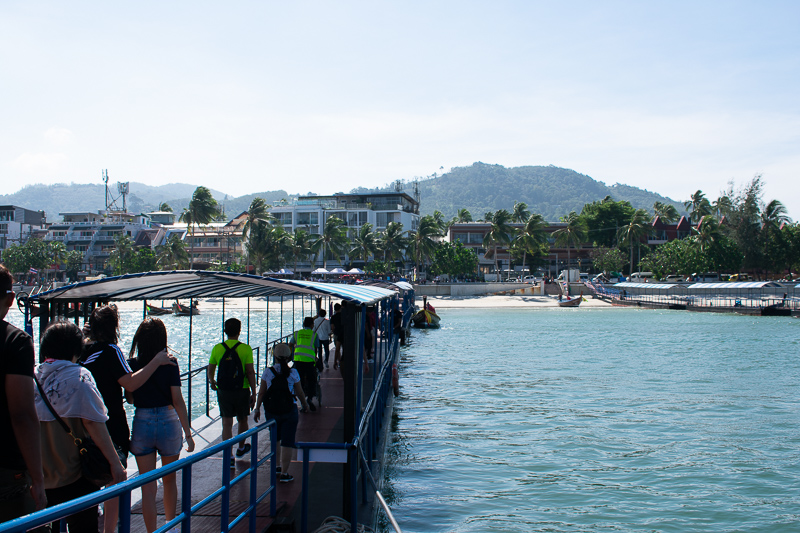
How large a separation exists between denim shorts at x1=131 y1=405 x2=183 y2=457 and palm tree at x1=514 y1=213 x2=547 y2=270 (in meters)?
78.9

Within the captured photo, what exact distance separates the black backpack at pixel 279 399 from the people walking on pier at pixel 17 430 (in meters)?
3.77

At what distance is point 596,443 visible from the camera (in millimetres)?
13680

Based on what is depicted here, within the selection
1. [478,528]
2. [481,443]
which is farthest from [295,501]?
[481,443]

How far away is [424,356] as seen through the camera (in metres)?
28.7

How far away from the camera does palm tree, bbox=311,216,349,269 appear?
79.9 m

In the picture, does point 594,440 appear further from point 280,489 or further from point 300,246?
point 300,246

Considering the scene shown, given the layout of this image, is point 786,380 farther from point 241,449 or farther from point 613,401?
point 241,449

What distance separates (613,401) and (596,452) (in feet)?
19.1

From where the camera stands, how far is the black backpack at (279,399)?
283 inches

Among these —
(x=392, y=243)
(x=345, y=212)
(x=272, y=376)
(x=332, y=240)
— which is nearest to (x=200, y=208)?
(x=332, y=240)

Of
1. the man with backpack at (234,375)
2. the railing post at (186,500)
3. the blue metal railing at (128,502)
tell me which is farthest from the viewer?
the man with backpack at (234,375)

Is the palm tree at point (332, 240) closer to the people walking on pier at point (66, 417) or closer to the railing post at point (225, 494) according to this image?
the railing post at point (225, 494)

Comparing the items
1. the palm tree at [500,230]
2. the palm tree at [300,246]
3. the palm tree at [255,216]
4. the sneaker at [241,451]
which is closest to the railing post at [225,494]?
the sneaker at [241,451]

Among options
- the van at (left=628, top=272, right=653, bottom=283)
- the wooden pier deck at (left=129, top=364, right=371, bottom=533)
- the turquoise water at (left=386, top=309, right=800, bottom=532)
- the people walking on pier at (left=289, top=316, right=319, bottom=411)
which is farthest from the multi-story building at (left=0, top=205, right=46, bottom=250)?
the wooden pier deck at (left=129, top=364, right=371, bottom=533)
